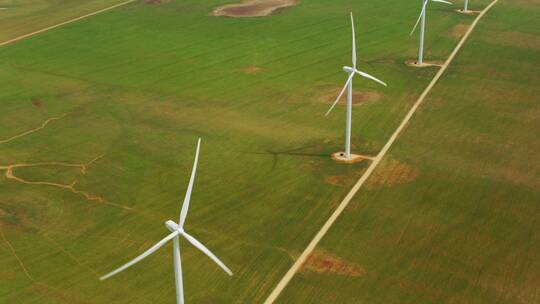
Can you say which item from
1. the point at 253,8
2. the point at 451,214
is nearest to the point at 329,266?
the point at 451,214

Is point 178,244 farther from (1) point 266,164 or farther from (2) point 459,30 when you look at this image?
(2) point 459,30

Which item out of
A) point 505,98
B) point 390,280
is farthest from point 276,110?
point 390,280

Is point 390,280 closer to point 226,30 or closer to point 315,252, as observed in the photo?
point 315,252

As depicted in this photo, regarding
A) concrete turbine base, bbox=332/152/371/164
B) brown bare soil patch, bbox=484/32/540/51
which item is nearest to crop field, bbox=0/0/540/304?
brown bare soil patch, bbox=484/32/540/51

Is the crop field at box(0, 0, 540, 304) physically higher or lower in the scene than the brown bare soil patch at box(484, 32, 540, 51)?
higher

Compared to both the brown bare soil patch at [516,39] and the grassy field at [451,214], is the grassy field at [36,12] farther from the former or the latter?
the brown bare soil patch at [516,39]

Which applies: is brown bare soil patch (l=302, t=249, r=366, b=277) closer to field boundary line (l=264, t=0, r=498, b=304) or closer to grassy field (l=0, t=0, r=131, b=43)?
field boundary line (l=264, t=0, r=498, b=304)
